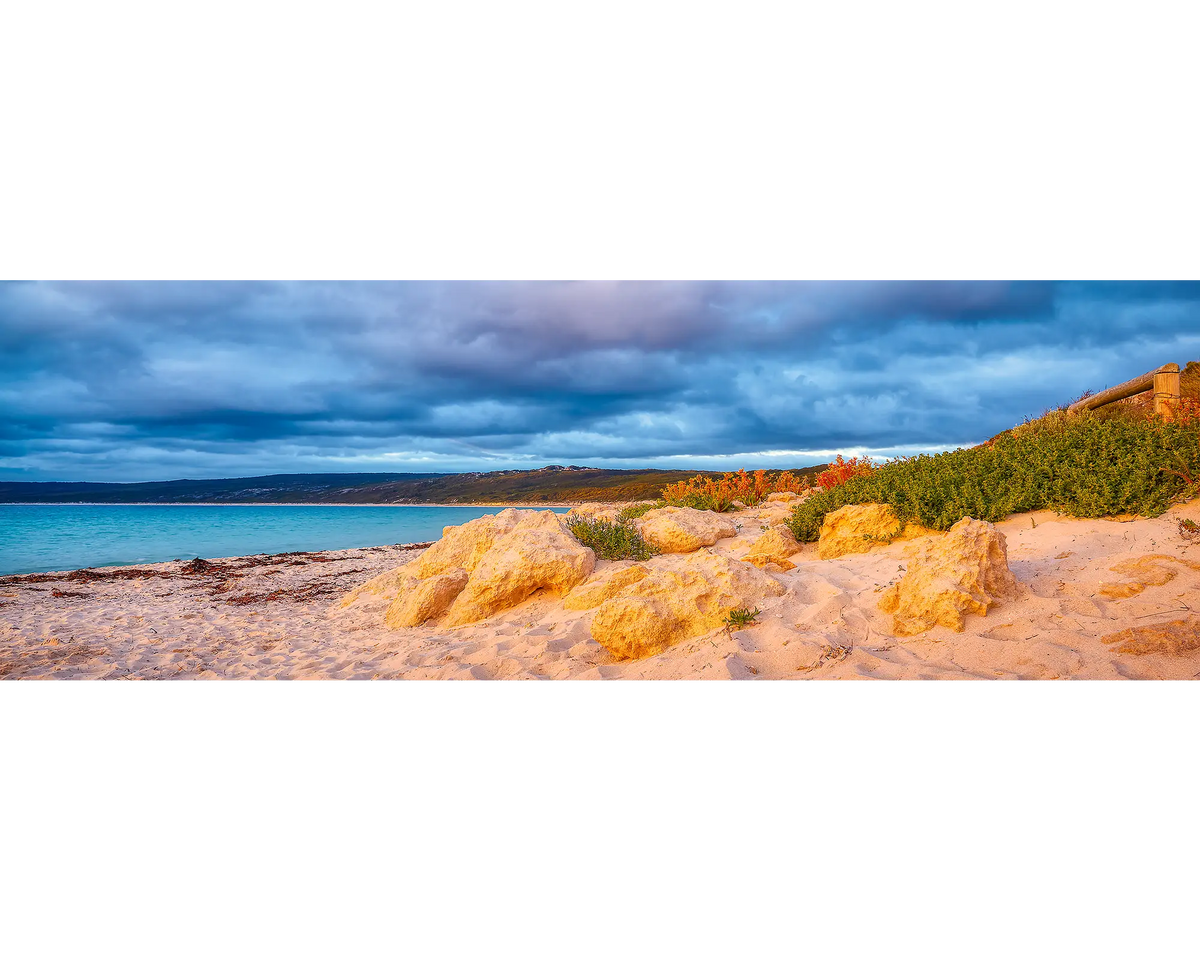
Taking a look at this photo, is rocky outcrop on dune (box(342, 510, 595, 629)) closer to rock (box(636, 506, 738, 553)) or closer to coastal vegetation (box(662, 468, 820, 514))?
rock (box(636, 506, 738, 553))

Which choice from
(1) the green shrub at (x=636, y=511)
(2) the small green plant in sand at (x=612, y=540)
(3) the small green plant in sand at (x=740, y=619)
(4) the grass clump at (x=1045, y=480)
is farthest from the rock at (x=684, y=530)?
(3) the small green plant in sand at (x=740, y=619)

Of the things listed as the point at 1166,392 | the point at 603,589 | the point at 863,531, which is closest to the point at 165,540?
the point at 603,589

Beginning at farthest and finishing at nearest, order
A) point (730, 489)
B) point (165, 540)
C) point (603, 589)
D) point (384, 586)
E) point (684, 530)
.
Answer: point (165, 540) < point (730, 489) < point (384, 586) < point (684, 530) < point (603, 589)

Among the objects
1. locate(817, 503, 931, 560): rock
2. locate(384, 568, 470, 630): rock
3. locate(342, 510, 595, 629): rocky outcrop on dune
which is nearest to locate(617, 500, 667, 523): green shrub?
locate(342, 510, 595, 629): rocky outcrop on dune

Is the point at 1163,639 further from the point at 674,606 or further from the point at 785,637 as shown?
the point at 674,606

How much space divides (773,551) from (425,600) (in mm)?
4019

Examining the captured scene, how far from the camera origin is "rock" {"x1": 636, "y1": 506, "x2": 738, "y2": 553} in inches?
276

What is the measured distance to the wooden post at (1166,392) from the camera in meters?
7.36

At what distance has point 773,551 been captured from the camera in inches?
233

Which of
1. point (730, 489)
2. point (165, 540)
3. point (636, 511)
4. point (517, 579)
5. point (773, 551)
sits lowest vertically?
point (165, 540)

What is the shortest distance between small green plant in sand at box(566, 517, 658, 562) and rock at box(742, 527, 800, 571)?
1.37 m
